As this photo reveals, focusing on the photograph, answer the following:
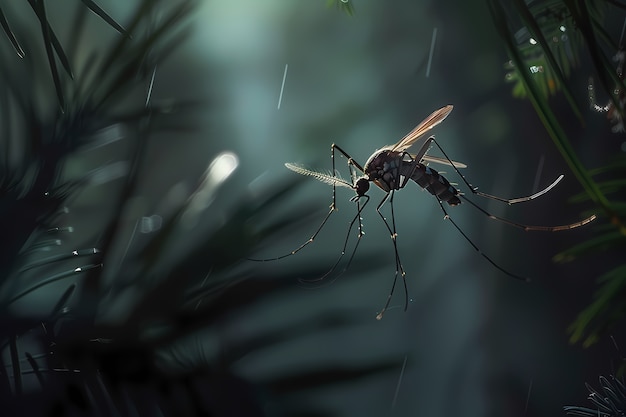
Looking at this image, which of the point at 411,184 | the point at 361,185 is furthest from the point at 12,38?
the point at 411,184

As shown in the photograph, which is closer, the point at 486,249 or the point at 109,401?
the point at 109,401

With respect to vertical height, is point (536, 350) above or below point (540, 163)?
below

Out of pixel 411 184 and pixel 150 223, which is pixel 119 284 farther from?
pixel 411 184

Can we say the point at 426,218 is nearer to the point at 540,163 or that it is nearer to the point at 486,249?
the point at 486,249

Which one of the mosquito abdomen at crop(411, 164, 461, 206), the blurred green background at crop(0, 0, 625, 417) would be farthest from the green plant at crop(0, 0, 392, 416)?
the blurred green background at crop(0, 0, 625, 417)

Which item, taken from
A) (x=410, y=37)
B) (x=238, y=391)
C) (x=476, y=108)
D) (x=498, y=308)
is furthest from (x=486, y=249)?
(x=238, y=391)

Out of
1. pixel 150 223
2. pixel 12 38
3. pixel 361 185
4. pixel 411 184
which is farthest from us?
pixel 411 184
